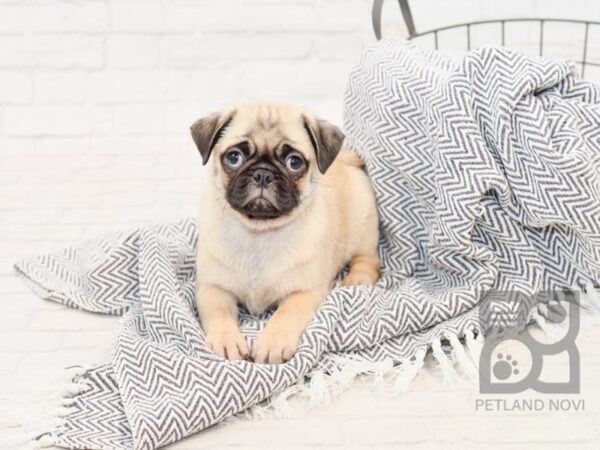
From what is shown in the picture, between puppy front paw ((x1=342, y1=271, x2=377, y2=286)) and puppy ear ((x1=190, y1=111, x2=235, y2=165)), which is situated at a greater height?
puppy ear ((x1=190, y1=111, x2=235, y2=165))

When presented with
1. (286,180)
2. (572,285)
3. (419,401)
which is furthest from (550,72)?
(419,401)

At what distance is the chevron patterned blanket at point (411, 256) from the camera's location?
2.20 metres

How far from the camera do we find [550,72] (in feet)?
8.29

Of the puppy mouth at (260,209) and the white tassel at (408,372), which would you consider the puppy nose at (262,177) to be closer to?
the puppy mouth at (260,209)

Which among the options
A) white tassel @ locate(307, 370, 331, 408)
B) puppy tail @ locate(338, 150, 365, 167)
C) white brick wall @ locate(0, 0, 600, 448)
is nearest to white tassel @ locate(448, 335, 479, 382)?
white tassel @ locate(307, 370, 331, 408)

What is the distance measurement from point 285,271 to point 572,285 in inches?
33.0

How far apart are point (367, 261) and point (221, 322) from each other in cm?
61

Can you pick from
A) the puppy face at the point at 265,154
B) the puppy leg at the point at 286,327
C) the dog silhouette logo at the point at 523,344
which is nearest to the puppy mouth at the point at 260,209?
the puppy face at the point at 265,154

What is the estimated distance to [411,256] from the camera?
2830 mm

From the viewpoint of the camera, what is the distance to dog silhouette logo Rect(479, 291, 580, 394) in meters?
2.27

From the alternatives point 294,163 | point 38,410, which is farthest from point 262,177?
point 38,410

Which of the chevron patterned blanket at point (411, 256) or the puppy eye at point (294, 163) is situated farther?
the puppy eye at point (294, 163)

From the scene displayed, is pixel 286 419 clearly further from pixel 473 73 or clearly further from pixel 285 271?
pixel 473 73

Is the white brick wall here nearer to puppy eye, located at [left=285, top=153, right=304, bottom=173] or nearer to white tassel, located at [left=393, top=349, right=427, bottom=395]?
puppy eye, located at [left=285, top=153, right=304, bottom=173]
